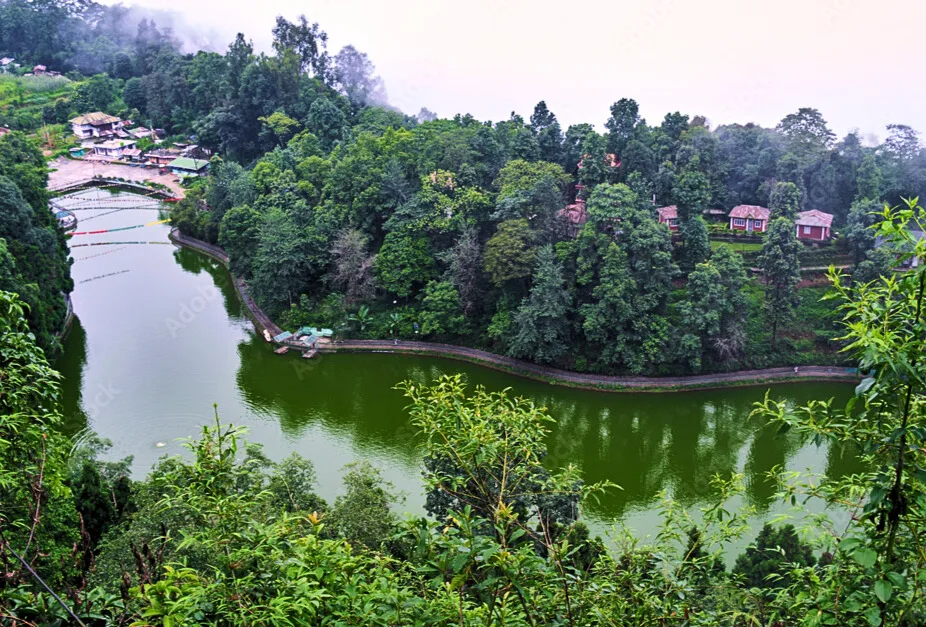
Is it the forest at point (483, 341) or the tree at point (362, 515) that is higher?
the forest at point (483, 341)

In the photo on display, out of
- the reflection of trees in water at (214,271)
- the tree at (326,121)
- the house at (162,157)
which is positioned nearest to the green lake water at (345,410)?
the reflection of trees in water at (214,271)

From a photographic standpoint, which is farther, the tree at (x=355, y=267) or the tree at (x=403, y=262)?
the tree at (x=355, y=267)

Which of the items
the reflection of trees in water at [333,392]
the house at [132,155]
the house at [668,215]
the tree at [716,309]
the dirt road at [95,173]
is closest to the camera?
the reflection of trees in water at [333,392]

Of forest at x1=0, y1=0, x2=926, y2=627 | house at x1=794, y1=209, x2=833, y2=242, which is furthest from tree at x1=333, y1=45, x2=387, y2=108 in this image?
house at x1=794, y1=209, x2=833, y2=242

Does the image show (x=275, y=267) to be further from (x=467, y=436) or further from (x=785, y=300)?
(x=467, y=436)

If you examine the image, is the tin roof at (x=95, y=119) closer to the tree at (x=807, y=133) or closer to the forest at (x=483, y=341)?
the forest at (x=483, y=341)

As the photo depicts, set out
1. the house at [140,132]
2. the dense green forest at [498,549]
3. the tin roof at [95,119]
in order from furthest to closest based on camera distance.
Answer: the house at [140,132] < the tin roof at [95,119] < the dense green forest at [498,549]

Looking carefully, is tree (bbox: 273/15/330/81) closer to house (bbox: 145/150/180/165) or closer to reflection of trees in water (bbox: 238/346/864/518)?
house (bbox: 145/150/180/165)
